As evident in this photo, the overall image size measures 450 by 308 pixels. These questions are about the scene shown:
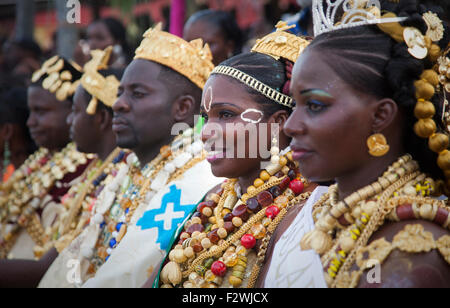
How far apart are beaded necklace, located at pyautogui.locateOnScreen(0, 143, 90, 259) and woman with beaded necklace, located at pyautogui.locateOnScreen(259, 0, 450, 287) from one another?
3642mm

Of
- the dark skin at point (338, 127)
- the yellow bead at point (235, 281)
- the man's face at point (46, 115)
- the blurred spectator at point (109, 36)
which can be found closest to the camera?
the dark skin at point (338, 127)

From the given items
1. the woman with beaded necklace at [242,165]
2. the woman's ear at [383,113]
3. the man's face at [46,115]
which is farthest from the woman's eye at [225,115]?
the man's face at [46,115]

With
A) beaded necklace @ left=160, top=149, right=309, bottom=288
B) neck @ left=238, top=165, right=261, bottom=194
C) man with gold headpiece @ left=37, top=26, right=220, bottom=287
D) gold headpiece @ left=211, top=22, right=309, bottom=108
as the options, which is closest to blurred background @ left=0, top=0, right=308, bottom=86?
man with gold headpiece @ left=37, top=26, right=220, bottom=287

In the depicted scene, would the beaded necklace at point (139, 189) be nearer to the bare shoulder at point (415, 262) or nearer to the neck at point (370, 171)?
the neck at point (370, 171)

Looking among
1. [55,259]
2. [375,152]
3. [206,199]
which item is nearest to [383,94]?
[375,152]

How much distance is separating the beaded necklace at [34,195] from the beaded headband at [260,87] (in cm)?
294

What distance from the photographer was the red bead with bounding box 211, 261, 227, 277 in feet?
8.30

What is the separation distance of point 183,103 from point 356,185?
2.14 meters

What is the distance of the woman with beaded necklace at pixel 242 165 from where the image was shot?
265cm

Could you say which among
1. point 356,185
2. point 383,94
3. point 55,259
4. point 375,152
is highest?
point 383,94

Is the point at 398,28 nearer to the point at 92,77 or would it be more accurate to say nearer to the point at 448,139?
the point at 448,139

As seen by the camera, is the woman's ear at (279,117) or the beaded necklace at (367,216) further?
the woman's ear at (279,117)

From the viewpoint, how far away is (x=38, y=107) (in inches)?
220

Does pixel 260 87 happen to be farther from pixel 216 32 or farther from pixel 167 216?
pixel 216 32
